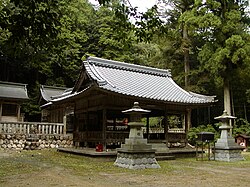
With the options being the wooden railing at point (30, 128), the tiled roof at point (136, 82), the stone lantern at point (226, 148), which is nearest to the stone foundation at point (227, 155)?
the stone lantern at point (226, 148)

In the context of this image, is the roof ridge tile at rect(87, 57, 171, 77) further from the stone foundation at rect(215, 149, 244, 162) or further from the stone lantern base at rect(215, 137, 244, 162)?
the stone foundation at rect(215, 149, 244, 162)

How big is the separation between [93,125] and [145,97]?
17.6 feet

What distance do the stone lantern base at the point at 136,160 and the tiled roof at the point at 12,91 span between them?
17.9 metres

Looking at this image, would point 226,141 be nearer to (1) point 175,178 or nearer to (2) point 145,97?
(2) point 145,97

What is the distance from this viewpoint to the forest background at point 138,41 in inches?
164

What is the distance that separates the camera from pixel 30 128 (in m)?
18.0

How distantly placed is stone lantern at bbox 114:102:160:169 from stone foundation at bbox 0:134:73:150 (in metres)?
8.63

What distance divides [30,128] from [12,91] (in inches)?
412

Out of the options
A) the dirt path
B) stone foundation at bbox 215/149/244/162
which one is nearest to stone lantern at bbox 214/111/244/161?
stone foundation at bbox 215/149/244/162

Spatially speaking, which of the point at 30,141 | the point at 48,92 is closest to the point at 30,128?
the point at 30,141

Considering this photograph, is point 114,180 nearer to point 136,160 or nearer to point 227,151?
point 136,160

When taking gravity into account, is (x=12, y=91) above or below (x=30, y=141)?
above

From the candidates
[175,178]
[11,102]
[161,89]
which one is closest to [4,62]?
[11,102]

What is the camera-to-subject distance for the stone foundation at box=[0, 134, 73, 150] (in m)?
17.0
